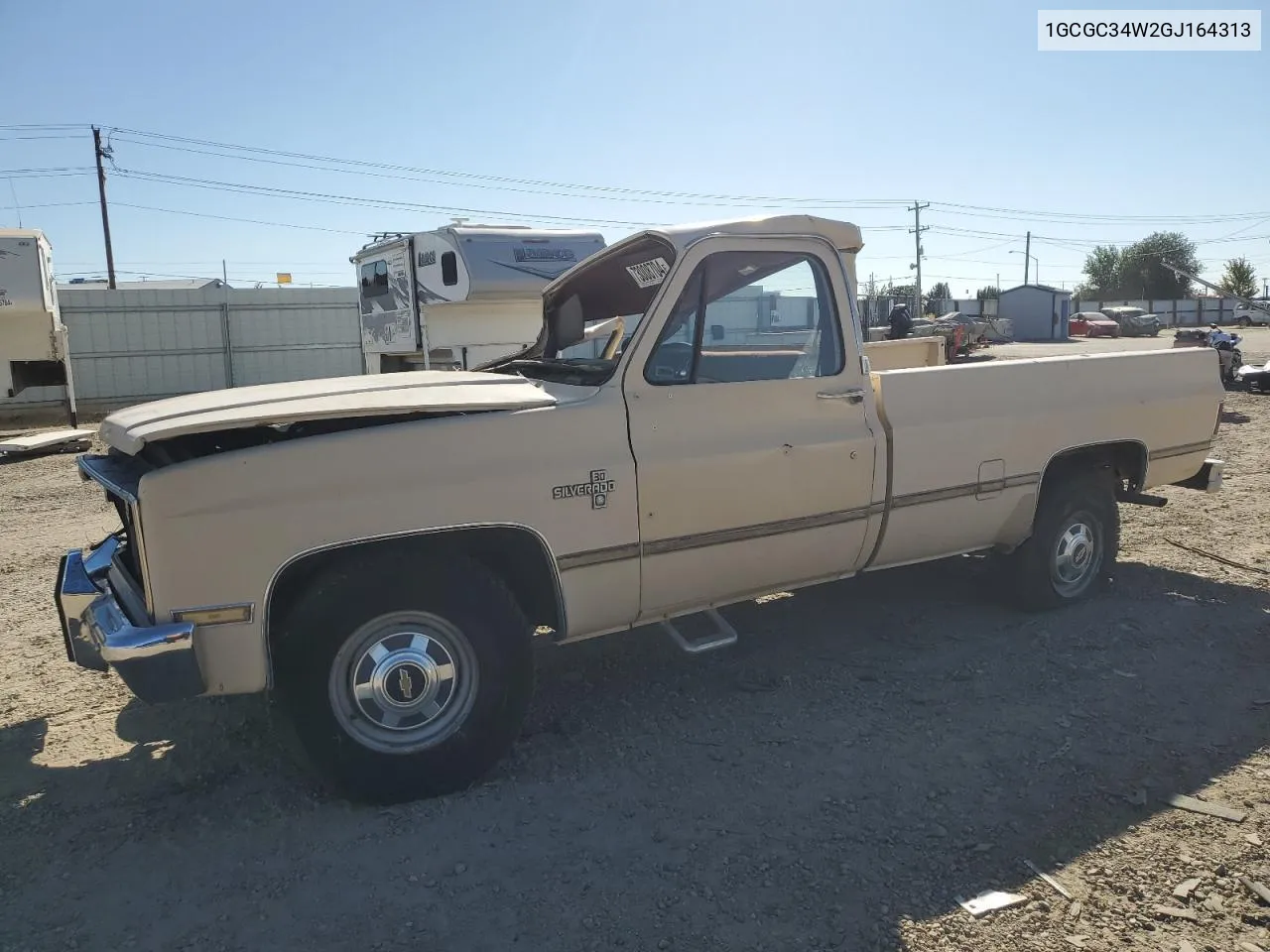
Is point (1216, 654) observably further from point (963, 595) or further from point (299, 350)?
point (299, 350)

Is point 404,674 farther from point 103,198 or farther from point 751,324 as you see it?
point 103,198

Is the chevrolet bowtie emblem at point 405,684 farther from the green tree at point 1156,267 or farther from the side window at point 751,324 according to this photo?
the green tree at point 1156,267

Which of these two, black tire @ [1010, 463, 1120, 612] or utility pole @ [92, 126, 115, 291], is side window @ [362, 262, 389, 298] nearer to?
black tire @ [1010, 463, 1120, 612]

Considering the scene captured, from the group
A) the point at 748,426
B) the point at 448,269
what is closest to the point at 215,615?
the point at 748,426

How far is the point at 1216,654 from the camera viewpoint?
→ 187 inches

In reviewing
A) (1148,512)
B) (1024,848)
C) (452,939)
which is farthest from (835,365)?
(1148,512)

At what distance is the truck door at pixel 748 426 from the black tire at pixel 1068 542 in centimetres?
140

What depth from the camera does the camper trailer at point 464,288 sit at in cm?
1087

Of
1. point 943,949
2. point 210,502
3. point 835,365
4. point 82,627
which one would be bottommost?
point 943,949

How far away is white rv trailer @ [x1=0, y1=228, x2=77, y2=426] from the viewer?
14.5 metres

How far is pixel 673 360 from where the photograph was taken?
393cm

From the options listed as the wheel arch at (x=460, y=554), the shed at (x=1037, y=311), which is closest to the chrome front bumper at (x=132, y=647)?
the wheel arch at (x=460, y=554)

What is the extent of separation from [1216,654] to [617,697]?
3.13 metres

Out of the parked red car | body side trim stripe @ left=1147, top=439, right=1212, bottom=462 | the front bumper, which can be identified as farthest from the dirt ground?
the parked red car
